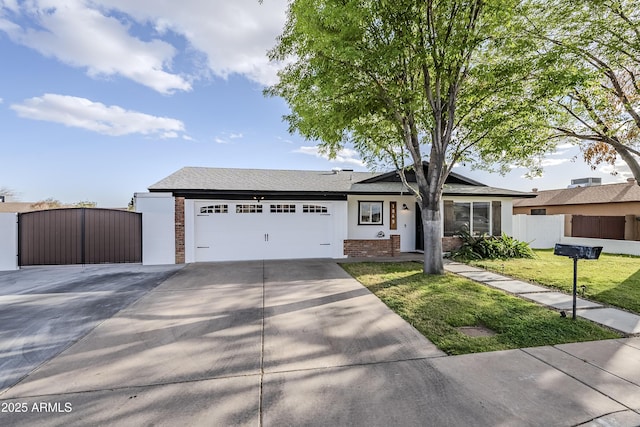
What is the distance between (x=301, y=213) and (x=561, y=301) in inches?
324

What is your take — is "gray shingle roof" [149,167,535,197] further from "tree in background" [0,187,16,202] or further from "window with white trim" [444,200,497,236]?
"tree in background" [0,187,16,202]

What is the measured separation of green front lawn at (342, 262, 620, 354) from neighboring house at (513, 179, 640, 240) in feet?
53.0

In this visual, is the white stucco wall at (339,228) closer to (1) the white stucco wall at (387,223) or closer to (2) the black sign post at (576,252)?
(1) the white stucco wall at (387,223)

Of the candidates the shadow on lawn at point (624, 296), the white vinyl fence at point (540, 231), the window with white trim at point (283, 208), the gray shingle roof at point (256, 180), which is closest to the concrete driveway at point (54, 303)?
the gray shingle roof at point (256, 180)

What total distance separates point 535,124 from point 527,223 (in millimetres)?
10192

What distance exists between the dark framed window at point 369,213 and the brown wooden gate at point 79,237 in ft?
28.3

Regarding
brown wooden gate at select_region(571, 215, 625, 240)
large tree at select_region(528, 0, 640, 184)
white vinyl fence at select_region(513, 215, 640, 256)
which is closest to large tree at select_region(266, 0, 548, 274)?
large tree at select_region(528, 0, 640, 184)

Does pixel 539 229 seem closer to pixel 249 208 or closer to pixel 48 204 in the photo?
pixel 249 208

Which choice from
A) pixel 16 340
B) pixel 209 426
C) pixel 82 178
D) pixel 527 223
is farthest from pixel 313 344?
pixel 82 178

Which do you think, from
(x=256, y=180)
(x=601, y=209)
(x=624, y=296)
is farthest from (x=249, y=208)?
(x=601, y=209)

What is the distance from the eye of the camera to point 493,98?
8.03m

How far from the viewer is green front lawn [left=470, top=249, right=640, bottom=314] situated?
6141 millimetres

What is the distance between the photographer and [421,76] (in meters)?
8.56

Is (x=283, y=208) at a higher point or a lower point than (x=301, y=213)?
higher
